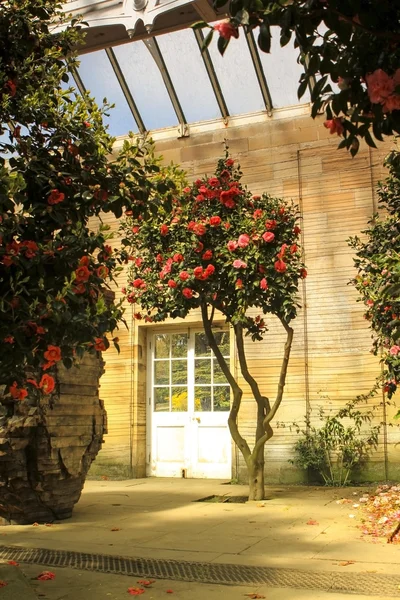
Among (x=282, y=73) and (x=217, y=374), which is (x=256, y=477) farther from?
(x=282, y=73)

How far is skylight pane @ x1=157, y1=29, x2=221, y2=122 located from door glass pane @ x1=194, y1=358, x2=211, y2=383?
12.6ft

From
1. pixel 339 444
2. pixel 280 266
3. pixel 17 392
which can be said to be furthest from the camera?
pixel 339 444

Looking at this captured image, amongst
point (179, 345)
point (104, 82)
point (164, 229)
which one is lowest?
point (179, 345)

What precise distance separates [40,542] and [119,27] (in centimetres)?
710

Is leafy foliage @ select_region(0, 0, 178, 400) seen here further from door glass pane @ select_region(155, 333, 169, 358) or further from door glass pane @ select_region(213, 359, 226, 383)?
door glass pane @ select_region(155, 333, 169, 358)

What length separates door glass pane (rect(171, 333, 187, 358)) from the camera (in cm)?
1067

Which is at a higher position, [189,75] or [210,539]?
[189,75]

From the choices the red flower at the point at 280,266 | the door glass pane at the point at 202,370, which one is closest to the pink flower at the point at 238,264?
the red flower at the point at 280,266

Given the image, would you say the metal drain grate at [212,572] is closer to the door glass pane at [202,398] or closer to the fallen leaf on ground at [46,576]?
the fallen leaf on ground at [46,576]

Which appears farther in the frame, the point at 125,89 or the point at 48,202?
the point at 125,89

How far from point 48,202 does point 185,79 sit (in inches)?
305

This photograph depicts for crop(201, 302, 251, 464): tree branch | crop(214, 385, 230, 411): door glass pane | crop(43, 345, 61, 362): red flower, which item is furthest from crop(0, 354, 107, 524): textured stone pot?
crop(214, 385, 230, 411): door glass pane

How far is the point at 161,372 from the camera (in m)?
10.8

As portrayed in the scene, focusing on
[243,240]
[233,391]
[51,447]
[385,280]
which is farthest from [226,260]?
[51,447]
